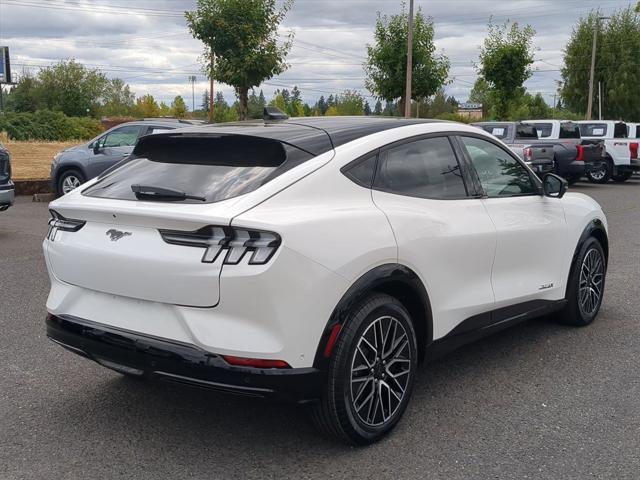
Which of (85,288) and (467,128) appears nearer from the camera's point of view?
(85,288)

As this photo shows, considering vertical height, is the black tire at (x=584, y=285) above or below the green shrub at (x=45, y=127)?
below

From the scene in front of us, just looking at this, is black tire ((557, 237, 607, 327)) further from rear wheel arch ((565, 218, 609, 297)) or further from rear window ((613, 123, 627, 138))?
rear window ((613, 123, 627, 138))

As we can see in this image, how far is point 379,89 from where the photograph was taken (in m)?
30.4

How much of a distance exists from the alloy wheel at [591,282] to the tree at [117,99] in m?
107

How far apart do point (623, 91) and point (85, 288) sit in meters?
45.7

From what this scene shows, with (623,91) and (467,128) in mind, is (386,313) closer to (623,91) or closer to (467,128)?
(467,128)

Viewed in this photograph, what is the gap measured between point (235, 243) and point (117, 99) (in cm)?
12814

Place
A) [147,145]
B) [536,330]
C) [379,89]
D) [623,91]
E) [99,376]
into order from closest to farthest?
[147,145] < [99,376] < [536,330] < [379,89] < [623,91]

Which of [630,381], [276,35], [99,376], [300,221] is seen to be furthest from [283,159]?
[276,35]

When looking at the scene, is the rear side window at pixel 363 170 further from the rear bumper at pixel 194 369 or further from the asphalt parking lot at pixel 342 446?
the asphalt parking lot at pixel 342 446

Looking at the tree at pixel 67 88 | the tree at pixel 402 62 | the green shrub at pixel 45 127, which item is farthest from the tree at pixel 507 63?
the tree at pixel 67 88

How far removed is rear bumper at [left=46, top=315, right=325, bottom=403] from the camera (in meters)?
3.15

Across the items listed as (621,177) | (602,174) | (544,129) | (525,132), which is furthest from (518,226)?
(621,177)

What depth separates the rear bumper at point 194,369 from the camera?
10.3 feet
